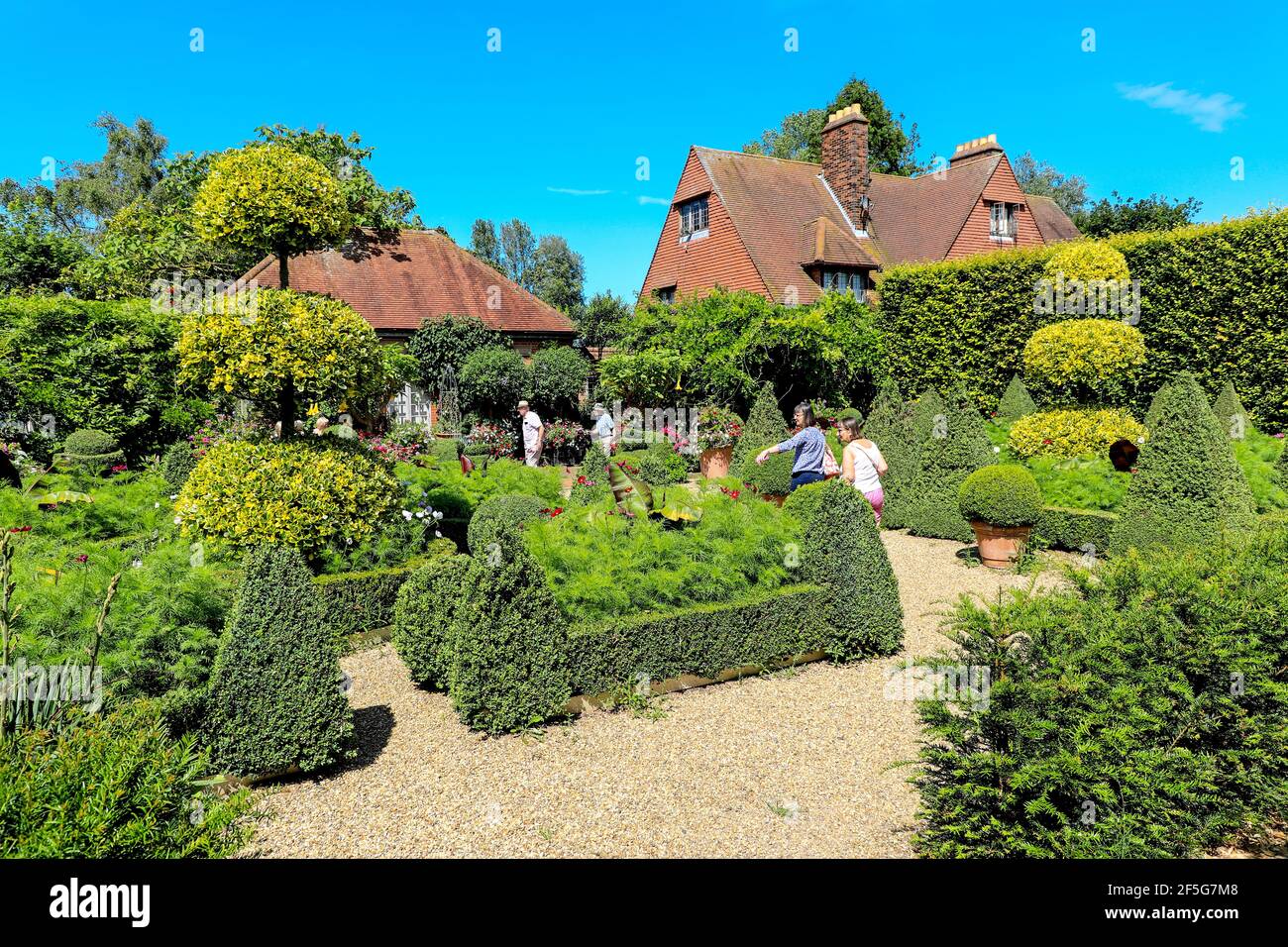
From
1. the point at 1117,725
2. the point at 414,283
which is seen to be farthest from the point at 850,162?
the point at 1117,725

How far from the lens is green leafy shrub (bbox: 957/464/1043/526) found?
33.1 feet

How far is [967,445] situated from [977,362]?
333 inches

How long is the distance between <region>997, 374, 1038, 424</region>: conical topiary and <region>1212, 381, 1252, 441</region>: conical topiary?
3.06 meters

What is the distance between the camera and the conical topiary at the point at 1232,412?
13.8 meters

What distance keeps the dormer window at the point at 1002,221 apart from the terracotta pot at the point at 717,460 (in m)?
16.7

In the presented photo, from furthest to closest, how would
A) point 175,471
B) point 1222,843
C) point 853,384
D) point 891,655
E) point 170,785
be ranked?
point 853,384 < point 175,471 < point 891,655 < point 1222,843 < point 170,785

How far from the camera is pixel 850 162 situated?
27141 mm

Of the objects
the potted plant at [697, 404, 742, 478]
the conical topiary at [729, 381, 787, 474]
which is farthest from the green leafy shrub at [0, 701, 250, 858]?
the potted plant at [697, 404, 742, 478]

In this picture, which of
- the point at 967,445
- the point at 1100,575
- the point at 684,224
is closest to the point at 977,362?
the point at 967,445

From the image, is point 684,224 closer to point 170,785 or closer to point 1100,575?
point 1100,575

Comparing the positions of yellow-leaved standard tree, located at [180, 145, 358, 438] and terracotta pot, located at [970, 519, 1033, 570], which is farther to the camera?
terracotta pot, located at [970, 519, 1033, 570]

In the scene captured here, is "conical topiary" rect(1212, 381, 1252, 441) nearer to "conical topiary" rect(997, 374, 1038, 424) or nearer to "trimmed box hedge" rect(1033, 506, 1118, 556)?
"conical topiary" rect(997, 374, 1038, 424)

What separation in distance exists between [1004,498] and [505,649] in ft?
24.1
